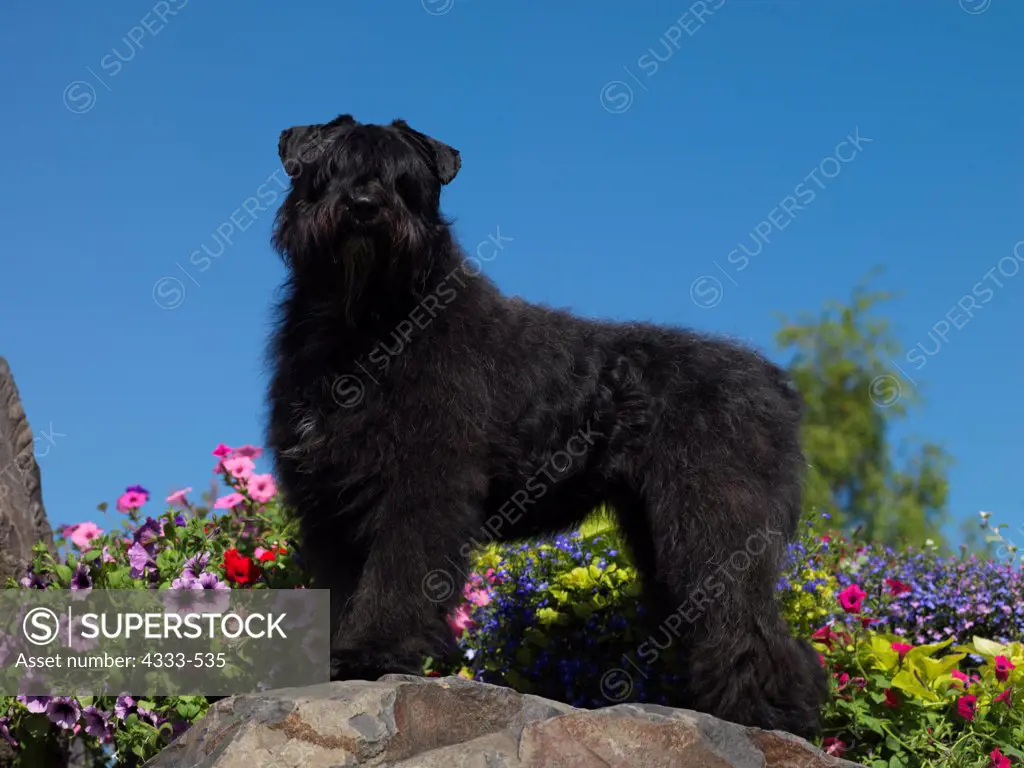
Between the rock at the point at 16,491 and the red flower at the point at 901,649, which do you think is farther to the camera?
the rock at the point at 16,491

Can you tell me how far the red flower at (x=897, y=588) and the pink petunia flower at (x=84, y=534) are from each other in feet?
19.1

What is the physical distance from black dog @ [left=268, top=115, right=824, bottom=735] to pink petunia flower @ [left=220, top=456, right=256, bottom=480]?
2.08m

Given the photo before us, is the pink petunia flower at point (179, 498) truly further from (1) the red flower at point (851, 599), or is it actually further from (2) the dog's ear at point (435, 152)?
(1) the red flower at point (851, 599)

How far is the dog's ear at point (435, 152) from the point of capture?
192 inches

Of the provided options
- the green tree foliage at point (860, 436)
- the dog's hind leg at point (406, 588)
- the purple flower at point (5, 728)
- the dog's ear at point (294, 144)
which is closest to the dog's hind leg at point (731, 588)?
the dog's hind leg at point (406, 588)

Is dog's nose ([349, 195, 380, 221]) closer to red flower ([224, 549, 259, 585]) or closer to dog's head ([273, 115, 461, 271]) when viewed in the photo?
dog's head ([273, 115, 461, 271])

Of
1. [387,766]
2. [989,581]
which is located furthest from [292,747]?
[989,581]

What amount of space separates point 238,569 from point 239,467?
0.87 metres

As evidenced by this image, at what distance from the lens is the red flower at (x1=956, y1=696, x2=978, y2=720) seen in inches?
237

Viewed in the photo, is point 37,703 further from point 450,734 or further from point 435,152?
point 435,152

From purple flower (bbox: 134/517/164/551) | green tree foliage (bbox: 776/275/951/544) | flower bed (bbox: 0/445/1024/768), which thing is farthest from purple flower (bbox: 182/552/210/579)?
green tree foliage (bbox: 776/275/951/544)

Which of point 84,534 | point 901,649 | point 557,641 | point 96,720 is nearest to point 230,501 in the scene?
point 84,534

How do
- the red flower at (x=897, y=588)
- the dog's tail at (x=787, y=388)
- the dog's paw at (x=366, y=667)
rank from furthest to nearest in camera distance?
the red flower at (x=897, y=588) → the dog's tail at (x=787, y=388) → the dog's paw at (x=366, y=667)

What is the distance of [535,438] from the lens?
499 cm
